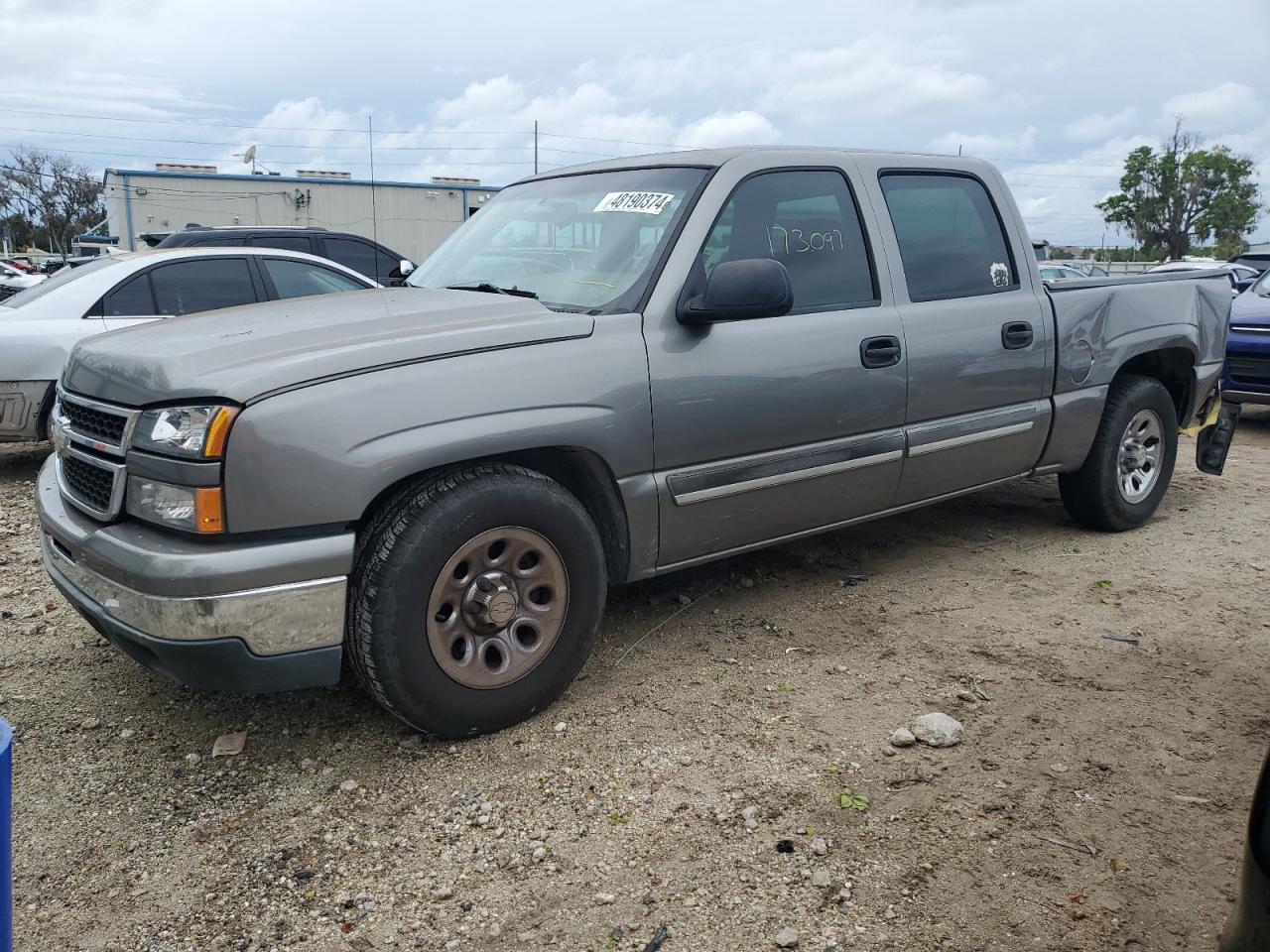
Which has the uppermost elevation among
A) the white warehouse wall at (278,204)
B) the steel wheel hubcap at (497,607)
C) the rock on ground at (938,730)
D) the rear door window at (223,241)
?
the white warehouse wall at (278,204)

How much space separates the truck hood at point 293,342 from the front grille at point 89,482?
22cm

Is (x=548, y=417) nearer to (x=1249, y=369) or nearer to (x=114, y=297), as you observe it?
(x=114, y=297)

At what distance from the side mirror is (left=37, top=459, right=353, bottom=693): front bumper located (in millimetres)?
1391

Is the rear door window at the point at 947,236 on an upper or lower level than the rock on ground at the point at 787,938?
upper

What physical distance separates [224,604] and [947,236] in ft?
11.0

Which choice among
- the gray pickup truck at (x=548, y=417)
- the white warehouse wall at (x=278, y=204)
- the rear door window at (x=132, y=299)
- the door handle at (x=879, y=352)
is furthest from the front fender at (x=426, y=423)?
the white warehouse wall at (x=278, y=204)

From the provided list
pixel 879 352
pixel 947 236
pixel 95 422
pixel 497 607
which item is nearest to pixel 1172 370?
pixel 947 236

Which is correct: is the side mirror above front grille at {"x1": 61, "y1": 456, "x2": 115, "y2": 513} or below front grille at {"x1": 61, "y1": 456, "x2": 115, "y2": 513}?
above

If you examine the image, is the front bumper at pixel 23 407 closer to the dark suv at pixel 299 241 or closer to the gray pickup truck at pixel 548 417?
the gray pickup truck at pixel 548 417

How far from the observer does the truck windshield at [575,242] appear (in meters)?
3.55

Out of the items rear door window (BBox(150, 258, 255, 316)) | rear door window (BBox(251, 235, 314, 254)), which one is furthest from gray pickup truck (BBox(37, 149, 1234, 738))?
rear door window (BBox(251, 235, 314, 254))

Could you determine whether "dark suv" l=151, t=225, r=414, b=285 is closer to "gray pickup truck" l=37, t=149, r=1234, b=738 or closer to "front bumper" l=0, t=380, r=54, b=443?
"front bumper" l=0, t=380, r=54, b=443

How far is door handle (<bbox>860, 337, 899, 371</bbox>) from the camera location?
3.91 metres

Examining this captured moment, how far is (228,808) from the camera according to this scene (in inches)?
113
